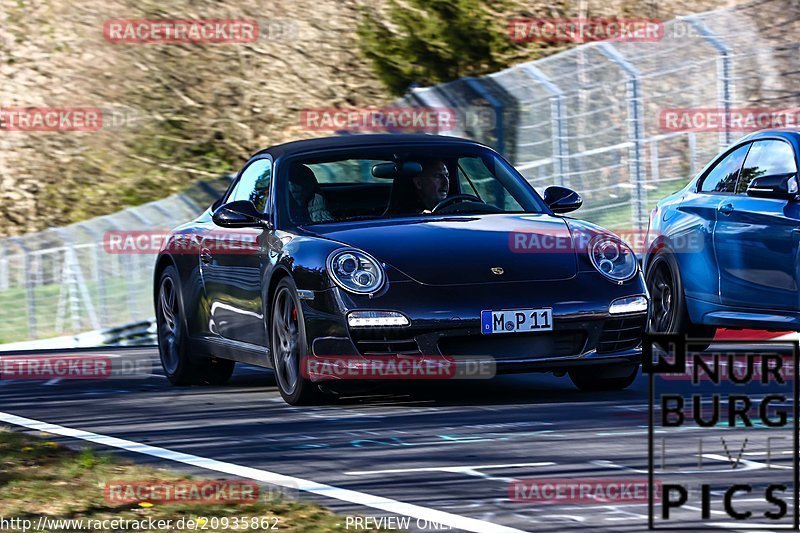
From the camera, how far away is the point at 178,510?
6.32 m

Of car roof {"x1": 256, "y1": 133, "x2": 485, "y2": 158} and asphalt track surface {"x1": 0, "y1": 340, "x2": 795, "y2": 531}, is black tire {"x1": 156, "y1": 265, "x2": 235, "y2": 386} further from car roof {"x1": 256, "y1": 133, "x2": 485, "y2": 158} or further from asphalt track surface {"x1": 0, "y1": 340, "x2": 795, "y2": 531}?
car roof {"x1": 256, "y1": 133, "x2": 485, "y2": 158}

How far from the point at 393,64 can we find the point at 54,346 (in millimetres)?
7151

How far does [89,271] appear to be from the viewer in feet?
70.2

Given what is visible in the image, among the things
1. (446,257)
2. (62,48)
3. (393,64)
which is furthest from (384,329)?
(62,48)

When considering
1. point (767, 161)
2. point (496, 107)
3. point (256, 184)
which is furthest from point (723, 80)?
point (256, 184)

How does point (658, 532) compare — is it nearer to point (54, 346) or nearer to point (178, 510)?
point (178, 510)

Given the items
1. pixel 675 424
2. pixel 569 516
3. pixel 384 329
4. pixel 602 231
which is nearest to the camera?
pixel 569 516

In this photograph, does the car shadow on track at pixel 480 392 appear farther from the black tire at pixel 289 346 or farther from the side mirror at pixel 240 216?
the side mirror at pixel 240 216

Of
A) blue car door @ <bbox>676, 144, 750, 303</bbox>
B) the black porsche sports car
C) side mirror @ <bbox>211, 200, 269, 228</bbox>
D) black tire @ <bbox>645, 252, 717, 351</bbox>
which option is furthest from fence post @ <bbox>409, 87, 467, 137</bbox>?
side mirror @ <bbox>211, 200, 269, 228</bbox>

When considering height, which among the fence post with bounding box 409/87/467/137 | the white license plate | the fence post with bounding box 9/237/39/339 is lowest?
the fence post with bounding box 9/237/39/339

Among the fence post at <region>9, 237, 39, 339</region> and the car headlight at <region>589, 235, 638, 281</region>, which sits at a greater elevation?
the car headlight at <region>589, 235, 638, 281</region>

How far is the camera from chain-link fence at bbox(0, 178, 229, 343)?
2089 cm

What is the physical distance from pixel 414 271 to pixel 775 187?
100 inches

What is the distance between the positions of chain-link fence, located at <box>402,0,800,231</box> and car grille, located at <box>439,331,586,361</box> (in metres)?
8.79
